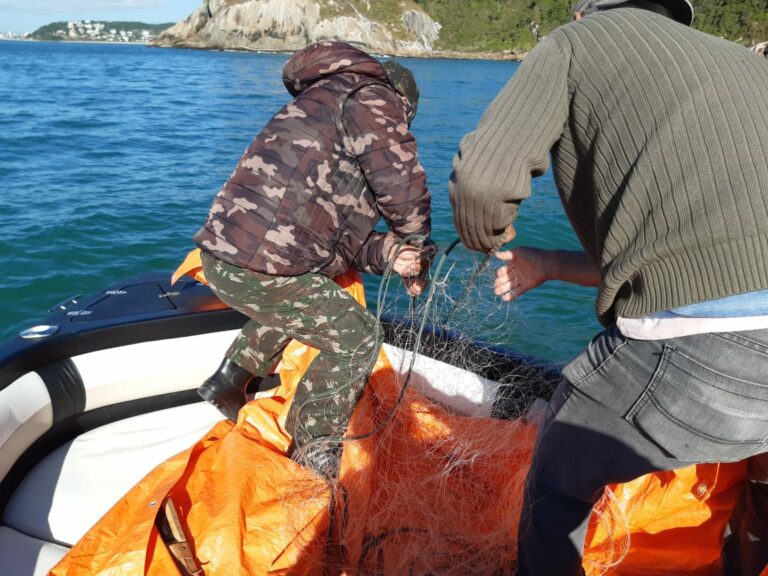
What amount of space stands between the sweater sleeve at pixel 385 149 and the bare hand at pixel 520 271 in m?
0.65

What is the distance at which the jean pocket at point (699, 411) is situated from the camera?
4.29ft

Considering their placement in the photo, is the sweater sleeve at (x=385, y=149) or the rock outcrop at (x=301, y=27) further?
the rock outcrop at (x=301, y=27)

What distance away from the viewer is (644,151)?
1237mm

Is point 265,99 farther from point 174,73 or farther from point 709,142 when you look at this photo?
point 709,142

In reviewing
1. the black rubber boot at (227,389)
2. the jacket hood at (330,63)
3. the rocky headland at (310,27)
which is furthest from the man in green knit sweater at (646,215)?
the rocky headland at (310,27)

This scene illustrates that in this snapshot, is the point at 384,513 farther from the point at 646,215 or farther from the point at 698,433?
the point at 646,215

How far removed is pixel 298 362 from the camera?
3068 mm

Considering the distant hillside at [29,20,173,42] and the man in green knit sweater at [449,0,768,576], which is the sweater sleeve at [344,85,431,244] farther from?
the distant hillside at [29,20,173,42]

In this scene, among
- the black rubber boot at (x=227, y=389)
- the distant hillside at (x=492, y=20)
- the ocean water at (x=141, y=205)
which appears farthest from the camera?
the distant hillside at (x=492, y=20)

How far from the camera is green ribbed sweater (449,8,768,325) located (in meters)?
1.17

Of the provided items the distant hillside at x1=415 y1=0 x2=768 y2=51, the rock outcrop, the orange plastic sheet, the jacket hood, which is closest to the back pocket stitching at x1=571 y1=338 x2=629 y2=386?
the orange plastic sheet

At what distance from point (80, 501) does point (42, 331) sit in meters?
0.90

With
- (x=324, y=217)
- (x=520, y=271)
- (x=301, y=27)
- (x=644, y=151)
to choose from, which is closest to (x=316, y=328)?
(x=324, y=217)

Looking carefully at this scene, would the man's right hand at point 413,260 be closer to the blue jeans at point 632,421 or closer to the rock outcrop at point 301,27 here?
the blue jeans at point 632,421
